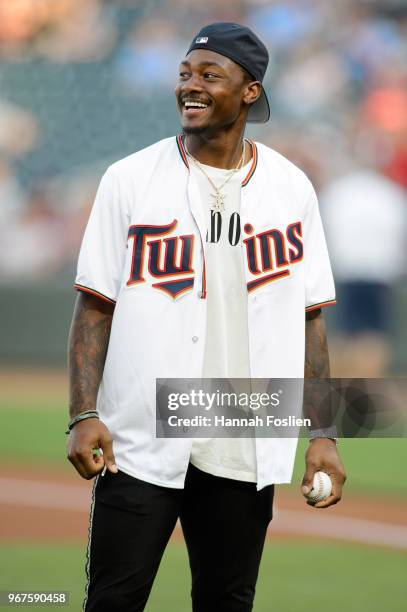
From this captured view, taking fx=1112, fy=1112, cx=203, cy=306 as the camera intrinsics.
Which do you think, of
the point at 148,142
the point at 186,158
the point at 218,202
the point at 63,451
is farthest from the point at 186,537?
the point at 148,142

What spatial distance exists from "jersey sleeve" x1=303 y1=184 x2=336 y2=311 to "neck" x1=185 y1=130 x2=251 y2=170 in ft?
0.93

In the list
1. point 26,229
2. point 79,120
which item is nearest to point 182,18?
point 79,120

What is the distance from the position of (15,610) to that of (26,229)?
9532 millimetres

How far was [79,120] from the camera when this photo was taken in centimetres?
1559

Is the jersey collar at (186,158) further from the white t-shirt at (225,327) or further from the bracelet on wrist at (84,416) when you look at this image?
the bracelet on wrist at (84,416)

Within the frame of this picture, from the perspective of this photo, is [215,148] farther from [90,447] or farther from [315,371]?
[90,447]

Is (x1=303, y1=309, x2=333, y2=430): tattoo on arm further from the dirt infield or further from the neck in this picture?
the dirt infield

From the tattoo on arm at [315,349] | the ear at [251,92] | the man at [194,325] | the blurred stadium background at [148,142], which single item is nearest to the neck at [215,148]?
the man at [194,325]

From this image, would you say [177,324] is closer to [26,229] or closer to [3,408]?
[3,408]

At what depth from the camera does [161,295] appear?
3.18 m

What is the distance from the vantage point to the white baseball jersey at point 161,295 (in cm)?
316

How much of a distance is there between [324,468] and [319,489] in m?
0.08

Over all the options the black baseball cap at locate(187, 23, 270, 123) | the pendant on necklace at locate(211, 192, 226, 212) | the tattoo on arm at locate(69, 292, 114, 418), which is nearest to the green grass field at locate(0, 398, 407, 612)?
the tattoo on arm at locate(69, 292, 114, 418)

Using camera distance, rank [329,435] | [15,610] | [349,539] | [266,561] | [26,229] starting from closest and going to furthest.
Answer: [329,435]
[15,610]
[266,561]
[349,539]
[26,229]
